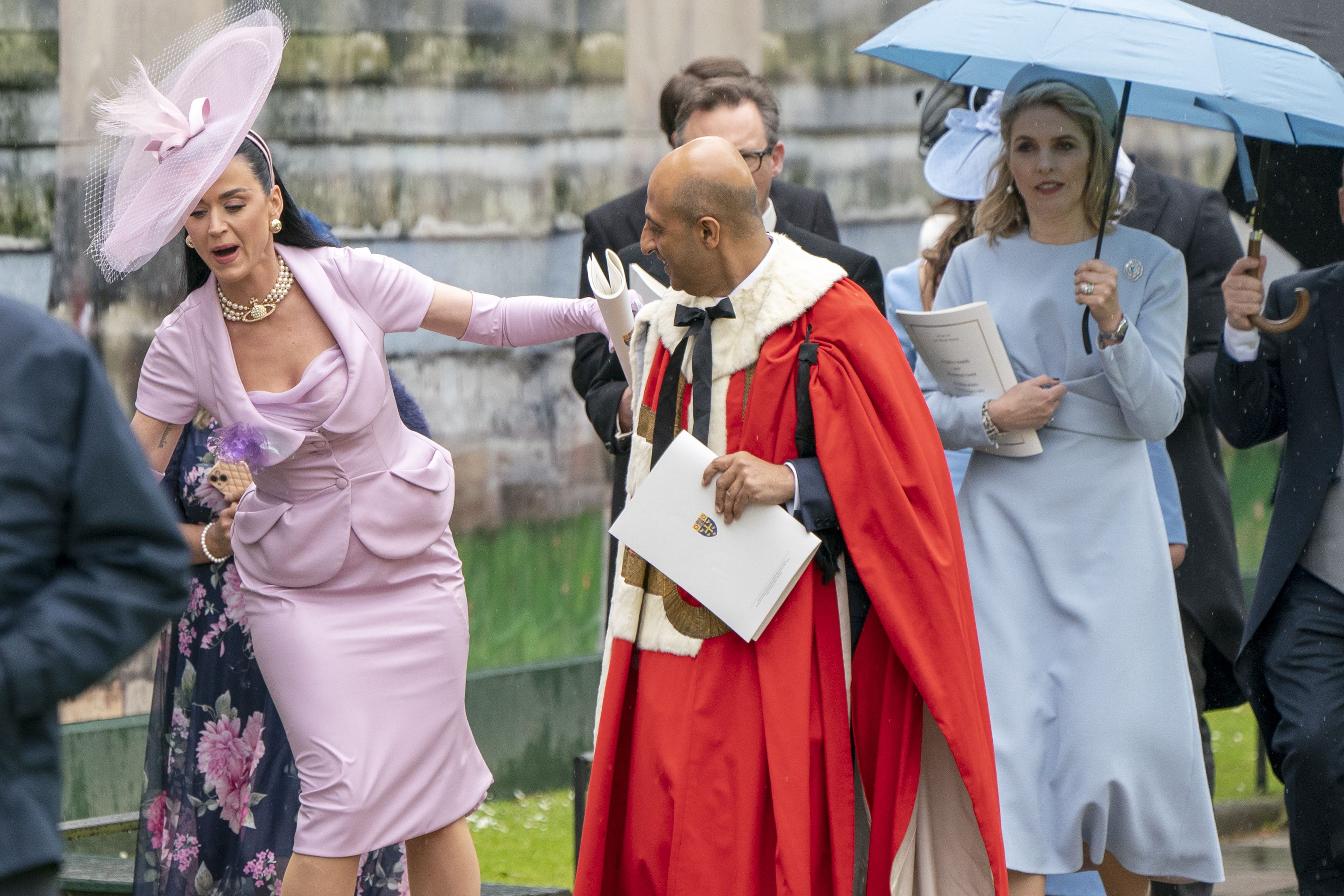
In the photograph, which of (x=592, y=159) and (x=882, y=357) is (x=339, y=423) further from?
(x=592, y=159)

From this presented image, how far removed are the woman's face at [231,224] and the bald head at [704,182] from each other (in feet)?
3.16

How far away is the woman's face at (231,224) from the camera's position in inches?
158

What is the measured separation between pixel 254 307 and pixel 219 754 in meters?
1.22

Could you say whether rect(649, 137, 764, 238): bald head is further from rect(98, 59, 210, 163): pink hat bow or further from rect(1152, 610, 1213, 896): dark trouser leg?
rect(1152, 610, 1213, 896): dark trouser leg

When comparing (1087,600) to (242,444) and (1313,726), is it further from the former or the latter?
(242,444)

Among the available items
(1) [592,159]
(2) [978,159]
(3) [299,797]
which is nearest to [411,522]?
(3) [299,797]

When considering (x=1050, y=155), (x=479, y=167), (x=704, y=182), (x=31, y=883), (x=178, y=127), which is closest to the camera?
(x=31, y=883)

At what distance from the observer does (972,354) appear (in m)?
4.66

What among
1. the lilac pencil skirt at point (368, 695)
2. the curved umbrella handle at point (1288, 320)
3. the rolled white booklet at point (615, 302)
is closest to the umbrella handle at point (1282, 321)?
the curved umbrella handle at point (1288, 320)

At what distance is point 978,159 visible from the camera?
5.78m

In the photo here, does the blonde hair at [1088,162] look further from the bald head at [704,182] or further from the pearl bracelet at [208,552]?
the pearl bracelet at [208,552]

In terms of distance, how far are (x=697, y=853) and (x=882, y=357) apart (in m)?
1.11

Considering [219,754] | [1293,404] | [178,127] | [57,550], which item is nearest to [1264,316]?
[1293,404]

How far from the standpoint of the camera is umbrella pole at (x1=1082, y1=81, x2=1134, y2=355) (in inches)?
181
